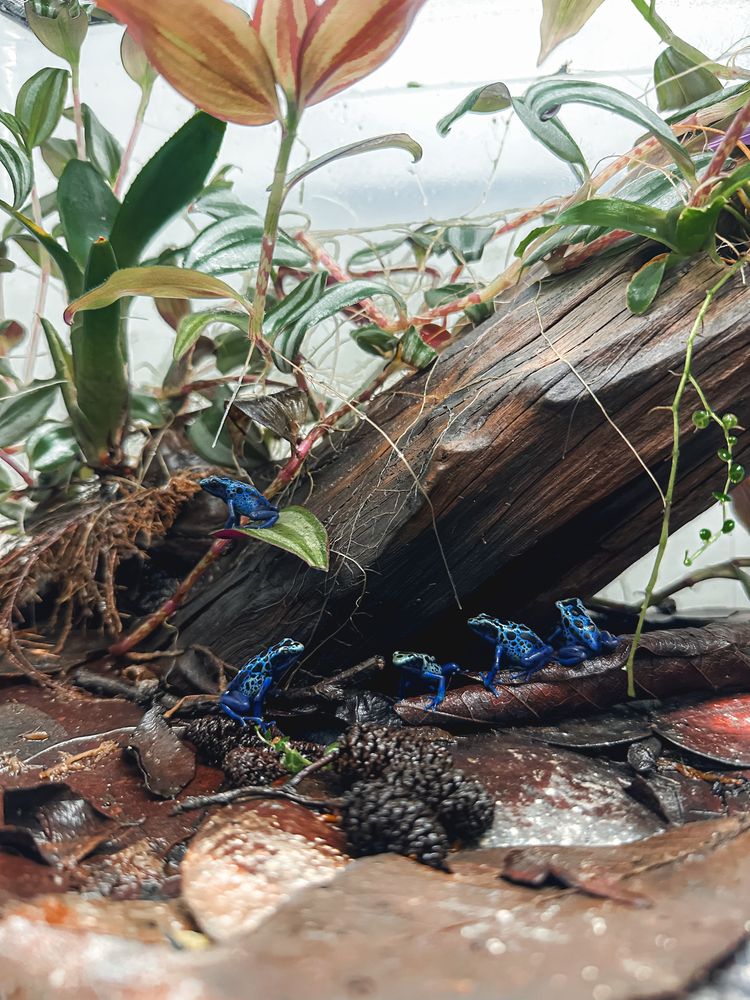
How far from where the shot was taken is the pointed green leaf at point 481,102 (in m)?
1.59

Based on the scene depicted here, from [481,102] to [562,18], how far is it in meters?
0.24

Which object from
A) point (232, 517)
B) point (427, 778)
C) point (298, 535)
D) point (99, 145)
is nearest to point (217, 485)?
point (232, 517)

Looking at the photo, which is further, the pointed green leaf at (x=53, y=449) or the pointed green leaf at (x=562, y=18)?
the pointed green leaf at (x=53, y=449)

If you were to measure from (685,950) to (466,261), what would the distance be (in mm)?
1649

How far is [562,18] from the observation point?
5.33ft

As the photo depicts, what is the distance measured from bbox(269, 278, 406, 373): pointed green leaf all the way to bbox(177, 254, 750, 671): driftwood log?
0.24 metres

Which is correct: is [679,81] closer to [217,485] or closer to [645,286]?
[645,286]

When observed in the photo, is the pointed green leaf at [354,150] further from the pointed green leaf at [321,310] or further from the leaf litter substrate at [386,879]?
the leaf litter substrate at [386,879]

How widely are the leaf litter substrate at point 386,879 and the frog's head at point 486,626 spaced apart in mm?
211

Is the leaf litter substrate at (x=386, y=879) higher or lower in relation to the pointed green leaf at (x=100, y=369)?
lower

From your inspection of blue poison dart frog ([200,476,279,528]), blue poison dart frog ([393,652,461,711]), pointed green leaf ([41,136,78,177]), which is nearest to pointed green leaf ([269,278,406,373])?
blue poison dart frog ([200,476,279,528])

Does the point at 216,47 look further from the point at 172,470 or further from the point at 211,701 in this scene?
the point at 211,701

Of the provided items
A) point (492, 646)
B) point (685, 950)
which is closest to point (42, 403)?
point (492, 646)

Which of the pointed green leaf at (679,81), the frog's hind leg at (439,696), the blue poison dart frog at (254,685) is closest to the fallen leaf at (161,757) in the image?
the blue poison dart frog at (254,685)
